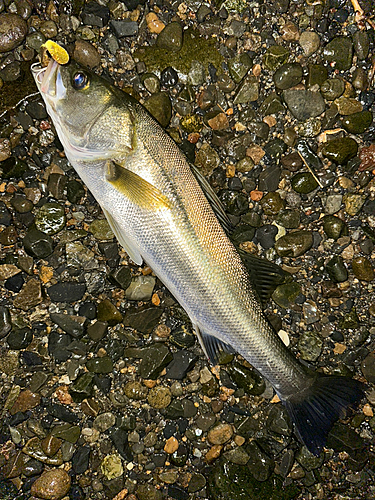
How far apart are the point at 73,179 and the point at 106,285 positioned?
2.86 feet

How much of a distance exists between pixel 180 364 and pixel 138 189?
1.44 metres

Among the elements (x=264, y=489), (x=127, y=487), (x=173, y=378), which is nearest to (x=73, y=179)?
(x=173, y=378)

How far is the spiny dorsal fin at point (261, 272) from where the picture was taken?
9.36 feet

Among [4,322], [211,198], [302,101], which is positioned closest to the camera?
[211,198]

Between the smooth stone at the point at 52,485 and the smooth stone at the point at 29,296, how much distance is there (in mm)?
1313

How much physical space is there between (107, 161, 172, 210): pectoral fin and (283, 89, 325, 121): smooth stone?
1.38m

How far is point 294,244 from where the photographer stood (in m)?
3.11

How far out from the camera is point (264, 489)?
3.12m

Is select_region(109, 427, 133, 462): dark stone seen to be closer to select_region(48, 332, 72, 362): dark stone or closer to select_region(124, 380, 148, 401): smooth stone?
select_region(124, 380, 148, 401): smooth stone

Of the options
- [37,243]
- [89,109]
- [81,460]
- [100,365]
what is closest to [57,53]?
[89,109]

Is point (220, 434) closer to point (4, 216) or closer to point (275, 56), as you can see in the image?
point (4, 216)

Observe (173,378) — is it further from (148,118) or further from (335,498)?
(148,118)

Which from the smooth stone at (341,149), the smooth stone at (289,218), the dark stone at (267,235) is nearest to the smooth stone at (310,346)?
the dark stone at (267,235)

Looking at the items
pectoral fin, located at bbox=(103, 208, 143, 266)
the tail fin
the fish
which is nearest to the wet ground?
the tail fin
